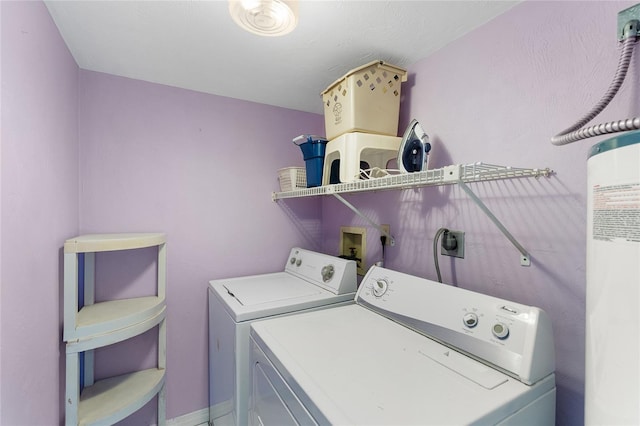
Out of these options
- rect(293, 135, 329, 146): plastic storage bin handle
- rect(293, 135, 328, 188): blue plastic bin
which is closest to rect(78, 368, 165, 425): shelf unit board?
rect(293, 135, 328, 188): blue plastic bin

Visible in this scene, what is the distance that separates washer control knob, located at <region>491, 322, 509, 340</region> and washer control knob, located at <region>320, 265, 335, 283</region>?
932 millimetres

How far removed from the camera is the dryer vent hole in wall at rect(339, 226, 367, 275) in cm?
199

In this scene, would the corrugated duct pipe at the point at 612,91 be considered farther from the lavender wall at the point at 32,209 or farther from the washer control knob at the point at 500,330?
the lavender wall at the point at 32,209

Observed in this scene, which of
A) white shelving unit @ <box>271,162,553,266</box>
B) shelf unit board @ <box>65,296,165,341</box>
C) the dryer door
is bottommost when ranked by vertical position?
the dryer door

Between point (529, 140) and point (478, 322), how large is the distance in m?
0.72

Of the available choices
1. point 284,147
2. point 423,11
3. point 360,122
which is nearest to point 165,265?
point 284,147

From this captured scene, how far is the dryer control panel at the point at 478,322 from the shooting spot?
851mm

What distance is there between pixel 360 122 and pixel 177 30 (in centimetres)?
96

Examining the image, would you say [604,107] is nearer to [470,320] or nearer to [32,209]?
[470,320]

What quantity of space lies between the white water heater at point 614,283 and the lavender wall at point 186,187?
188 centimetres

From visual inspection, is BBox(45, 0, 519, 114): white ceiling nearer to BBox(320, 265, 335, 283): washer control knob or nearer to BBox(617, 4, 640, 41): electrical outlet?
BBox(617, 4, 640, 41): electrical outlet

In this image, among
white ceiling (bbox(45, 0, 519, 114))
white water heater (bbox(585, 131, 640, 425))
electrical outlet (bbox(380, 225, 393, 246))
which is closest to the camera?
white water heater (bbox(585, 131, 640, 425))

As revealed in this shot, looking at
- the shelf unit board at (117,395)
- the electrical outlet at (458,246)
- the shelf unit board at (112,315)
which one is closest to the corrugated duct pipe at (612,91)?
the electrical outlet at (458,246)

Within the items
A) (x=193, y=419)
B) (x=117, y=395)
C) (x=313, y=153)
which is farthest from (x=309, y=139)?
(x=193, y=419)
